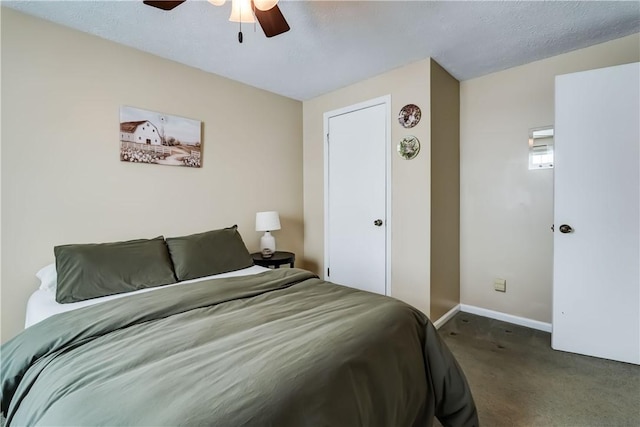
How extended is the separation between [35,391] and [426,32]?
9.29 ft

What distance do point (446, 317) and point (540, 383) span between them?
3.39ft

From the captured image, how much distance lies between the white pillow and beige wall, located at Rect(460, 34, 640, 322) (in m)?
3.40

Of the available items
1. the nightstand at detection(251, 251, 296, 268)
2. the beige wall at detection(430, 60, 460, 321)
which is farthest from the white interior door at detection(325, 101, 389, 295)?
the nightstand at detection(251, 251, 296, 268)

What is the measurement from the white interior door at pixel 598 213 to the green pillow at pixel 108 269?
9.55 feet

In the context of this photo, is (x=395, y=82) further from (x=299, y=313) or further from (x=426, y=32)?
(x=299, y=313)

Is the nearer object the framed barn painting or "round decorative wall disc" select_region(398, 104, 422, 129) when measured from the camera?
the framed barn painting

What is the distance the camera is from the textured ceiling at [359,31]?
194 centimetres

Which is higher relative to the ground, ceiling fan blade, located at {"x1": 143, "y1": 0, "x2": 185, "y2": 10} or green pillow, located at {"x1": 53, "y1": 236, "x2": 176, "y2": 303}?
ceiling fan blade, located at {"x1": 143, "y1": 0, "x2": 185, "y2": 10}

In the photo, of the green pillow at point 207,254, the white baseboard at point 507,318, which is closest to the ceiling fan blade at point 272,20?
A: the green pillow at point 207,254

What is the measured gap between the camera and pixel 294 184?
367cm

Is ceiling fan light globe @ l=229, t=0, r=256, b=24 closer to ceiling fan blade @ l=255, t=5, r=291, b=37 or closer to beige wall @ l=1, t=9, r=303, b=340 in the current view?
ceiling fan blade @ l=255, t=5, r=291, b=37

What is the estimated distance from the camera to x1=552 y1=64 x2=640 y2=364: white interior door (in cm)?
206

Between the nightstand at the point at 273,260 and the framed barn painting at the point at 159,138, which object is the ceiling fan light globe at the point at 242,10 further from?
the nightstand at the point at 273,260

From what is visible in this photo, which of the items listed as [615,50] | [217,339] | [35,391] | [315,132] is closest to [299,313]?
[217,339]
